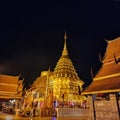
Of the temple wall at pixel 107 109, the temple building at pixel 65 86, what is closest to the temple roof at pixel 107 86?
the temple wall at pixel 107 109

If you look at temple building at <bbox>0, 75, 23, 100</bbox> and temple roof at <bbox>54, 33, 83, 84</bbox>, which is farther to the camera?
temple roof at <bbox>54, 33, 83, 84</bbox>

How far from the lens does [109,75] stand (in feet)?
42.4

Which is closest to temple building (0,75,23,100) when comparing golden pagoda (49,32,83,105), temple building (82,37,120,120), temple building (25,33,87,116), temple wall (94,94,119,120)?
temple building (25,33,87,116)

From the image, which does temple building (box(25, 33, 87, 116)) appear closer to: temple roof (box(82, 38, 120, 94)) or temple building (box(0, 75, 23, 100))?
temple building (box(0, 75, 23, 100))

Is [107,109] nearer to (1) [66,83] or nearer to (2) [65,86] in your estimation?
(2) [65,86]

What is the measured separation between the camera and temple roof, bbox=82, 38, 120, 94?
38.2 feet

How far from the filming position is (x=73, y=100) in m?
36.7

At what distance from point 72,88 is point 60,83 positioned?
3.34 meters

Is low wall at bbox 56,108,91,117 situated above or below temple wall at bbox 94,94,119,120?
below

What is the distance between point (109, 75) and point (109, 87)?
1.69 m

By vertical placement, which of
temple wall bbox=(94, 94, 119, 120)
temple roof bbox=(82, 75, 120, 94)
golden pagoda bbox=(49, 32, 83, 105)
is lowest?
temple wall bbox=(94, 94, 119, 120)

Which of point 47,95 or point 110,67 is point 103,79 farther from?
point 47,95

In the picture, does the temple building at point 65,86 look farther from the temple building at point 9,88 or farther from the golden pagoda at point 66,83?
the temple building at point 9,88

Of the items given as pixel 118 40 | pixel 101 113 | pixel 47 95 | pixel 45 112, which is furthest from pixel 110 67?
pixel 47 95
